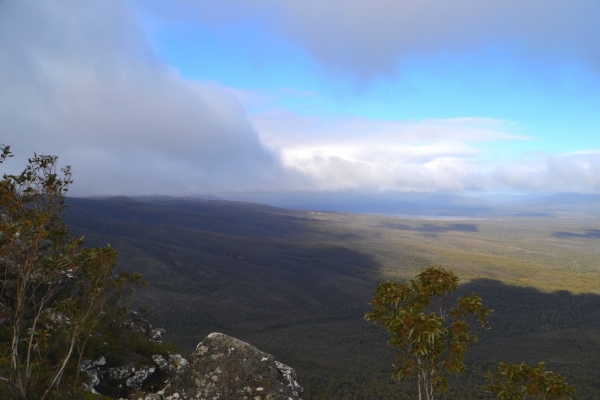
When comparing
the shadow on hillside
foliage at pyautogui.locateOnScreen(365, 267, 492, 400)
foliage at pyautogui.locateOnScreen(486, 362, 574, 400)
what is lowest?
the shadow on hillside

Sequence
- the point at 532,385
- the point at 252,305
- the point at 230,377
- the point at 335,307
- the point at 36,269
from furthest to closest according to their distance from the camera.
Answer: the point at 335,307 → the point at 252,305 → the point at 230,377 → the point at 532,385 → the point at 36,269

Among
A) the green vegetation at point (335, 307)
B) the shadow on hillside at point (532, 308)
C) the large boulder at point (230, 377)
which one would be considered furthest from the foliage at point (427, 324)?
the shadow on hillside at point (532, 308)

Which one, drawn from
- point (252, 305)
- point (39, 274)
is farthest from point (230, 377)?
point (252, 305)

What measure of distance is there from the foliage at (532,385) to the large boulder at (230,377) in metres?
6.22

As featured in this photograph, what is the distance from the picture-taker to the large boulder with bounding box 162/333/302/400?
1048cm

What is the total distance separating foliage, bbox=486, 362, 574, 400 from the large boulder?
20.4ft

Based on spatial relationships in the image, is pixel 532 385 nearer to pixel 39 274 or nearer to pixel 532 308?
pixel 39 274

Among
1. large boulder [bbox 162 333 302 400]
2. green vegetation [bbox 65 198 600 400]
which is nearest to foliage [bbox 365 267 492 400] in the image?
large boulder [bbox 162 333 302 400]

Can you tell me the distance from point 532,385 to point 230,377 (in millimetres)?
8917

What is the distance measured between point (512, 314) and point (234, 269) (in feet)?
352

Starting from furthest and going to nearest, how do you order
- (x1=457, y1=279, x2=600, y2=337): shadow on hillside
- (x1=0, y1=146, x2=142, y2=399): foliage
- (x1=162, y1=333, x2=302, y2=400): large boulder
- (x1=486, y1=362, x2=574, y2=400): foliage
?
(x1=457, y1=279, x2=600, y2=337): shadow on hillside → (x1=162, y1=333, x2=302, y2=400): large boulder → (x1=486, y1=362, x2=574, y2=400): foliage → (x1=0, y1=146, x2=142, y2=399): foliage

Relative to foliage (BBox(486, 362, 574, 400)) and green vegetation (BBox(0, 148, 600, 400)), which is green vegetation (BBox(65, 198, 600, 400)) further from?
foliage (BBox(486, 362, 574, 400))

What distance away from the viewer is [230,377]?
10844 mm

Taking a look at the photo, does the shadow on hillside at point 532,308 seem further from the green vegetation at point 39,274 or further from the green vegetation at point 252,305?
the green vegetation at point 39,274
